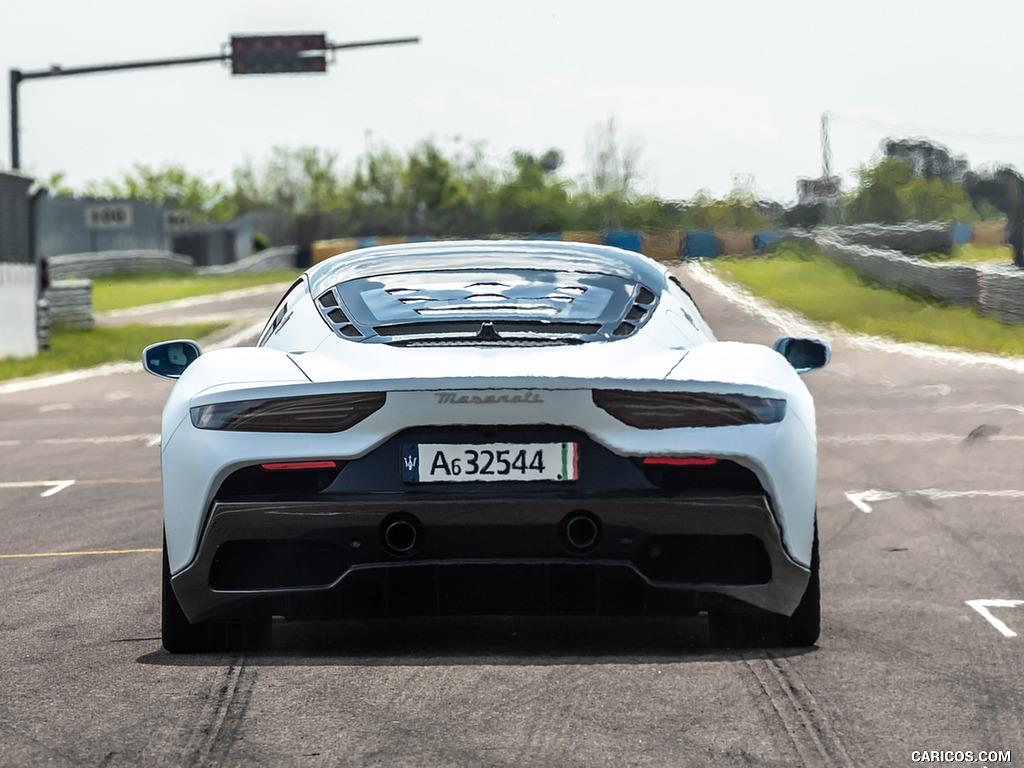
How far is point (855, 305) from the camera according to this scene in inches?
1118

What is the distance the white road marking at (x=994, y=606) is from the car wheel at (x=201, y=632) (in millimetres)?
2390

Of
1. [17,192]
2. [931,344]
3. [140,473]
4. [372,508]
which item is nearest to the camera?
[372,508]

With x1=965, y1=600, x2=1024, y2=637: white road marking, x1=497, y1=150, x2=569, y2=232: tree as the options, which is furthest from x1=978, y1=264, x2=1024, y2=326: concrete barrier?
x1=497, y1=150, x2=569, y2=232: tree

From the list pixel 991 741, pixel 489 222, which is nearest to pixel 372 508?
pixel 991 741

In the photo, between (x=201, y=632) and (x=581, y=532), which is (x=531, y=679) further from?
(x=201, y=632)

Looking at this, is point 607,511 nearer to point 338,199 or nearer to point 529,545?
point 529,545

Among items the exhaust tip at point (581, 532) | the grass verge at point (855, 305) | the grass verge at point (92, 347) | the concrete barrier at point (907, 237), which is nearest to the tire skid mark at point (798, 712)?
the exhaust tip at point (581, 532)

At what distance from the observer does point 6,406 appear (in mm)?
16562

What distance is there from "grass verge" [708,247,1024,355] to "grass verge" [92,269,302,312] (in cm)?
1614

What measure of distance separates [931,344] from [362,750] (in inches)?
786

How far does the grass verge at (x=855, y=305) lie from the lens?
2262cm

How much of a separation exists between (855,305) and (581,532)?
24.9m

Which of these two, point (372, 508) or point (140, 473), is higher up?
point (372, 508)

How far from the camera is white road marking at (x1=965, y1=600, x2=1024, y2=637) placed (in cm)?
515
